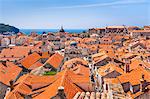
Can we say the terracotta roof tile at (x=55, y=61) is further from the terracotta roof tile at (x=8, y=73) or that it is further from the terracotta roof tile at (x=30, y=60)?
the terracotta roof tile at (x=8, y=73)

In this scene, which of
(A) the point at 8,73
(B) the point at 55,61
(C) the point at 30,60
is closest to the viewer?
(A) the point at 8,73

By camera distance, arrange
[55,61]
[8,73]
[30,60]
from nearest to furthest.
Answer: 1. [8,73]
2. [55,61]
3. [30,60]

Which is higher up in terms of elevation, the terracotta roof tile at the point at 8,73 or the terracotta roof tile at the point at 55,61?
the terracotta roof tile at the point at 55,61

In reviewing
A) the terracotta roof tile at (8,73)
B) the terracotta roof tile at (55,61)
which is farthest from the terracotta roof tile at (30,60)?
the terracotta roof tile at (8,73)

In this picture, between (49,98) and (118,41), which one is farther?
(118,41)

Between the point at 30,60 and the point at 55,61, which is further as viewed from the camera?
the point at 30,60

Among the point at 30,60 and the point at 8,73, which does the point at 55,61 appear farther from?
the point at 8,73

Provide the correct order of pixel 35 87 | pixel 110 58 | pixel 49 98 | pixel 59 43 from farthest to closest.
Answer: pixel 59 43
pixel 110 58
pixel 35 87
pixel 49 98

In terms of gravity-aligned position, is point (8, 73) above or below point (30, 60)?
above

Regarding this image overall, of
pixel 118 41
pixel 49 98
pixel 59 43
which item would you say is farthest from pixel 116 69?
pixel 118 41

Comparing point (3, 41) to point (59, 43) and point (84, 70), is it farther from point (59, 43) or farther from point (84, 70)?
point (84, 70)

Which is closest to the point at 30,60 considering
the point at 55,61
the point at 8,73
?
the point at 55,61

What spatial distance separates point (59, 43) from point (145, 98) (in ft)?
156

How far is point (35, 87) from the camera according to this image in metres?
22.9
